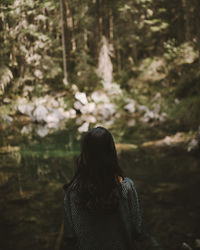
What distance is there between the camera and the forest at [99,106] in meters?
4.68

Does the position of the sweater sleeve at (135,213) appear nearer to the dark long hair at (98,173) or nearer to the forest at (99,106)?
the dark long hair at (98,173)

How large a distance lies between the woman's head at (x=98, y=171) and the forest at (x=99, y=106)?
8.37 ft

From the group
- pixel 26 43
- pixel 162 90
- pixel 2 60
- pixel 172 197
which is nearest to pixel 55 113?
pixel 2 60

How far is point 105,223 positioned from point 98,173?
288 millimetres

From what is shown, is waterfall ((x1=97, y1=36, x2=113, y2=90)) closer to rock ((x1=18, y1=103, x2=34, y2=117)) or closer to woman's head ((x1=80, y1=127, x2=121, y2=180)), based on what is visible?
rock ((x1=18, y1=103, x2=34, y2=117))

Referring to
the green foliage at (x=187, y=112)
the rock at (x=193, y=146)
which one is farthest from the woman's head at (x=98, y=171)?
the green foliage at (x=187, y=112)

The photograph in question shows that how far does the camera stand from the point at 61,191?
574 centimetres

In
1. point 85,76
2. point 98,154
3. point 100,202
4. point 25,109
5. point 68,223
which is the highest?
point 85,76

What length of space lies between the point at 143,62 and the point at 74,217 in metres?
21.9

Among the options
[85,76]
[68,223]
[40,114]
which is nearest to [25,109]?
[40,114]

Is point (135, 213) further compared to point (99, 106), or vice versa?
point (99, 106)

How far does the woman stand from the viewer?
4.90 feet

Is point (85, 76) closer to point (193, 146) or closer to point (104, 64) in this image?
point (104, 64)

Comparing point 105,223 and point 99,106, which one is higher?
point 99,106
